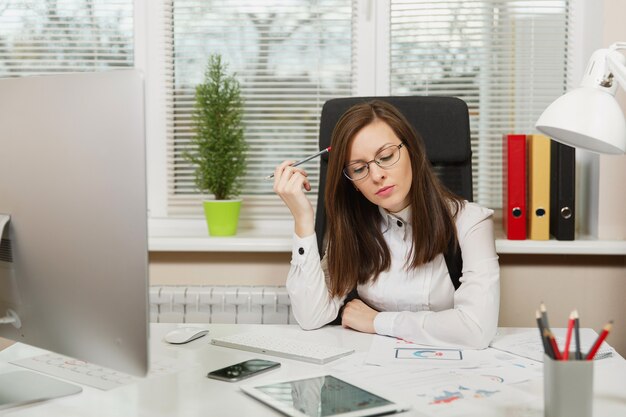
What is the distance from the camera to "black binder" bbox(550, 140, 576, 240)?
2.19m

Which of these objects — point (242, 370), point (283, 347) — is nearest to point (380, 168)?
point (283, 347)

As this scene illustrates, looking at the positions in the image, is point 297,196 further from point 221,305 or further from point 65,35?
point 65,35

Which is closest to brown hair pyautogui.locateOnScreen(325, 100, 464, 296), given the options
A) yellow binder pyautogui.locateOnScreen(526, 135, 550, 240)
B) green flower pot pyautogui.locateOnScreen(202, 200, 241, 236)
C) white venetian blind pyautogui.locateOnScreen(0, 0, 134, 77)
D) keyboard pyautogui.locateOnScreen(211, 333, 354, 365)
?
keyboard pyautogui.locateOnScreen(211, 333, 354, 365)

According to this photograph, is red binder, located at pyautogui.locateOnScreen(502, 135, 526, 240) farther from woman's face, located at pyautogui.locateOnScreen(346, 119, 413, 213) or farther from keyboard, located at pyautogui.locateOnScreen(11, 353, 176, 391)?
keyboard, located at pyautogui.locateOnScreen(11, 353, 176, 391)

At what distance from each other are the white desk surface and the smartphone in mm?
12

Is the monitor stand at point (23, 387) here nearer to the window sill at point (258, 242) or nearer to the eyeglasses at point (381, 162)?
the eyeglasses at point (381, 162)

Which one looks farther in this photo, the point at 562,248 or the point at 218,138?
the point at 218,138

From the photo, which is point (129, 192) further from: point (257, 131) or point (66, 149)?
point (257, 131)

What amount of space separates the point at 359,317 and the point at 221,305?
908mm

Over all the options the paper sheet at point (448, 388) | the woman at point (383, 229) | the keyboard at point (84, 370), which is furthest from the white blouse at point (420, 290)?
the keyboard at point (84, 370)

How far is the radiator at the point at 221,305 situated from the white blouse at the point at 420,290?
1.67 ft

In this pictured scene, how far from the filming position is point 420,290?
A: 1.81m

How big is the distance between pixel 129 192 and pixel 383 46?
5.81ft

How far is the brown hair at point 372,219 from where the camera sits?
1.78 meters
